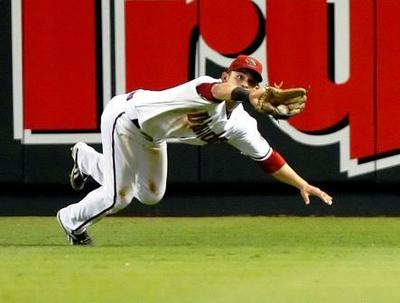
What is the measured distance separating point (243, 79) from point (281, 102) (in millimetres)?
986

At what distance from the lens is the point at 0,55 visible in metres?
14.7

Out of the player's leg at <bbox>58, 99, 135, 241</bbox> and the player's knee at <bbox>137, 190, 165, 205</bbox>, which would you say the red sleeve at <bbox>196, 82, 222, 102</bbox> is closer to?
the player's leg at <bbox>58, 99, 135, 241</bbox>

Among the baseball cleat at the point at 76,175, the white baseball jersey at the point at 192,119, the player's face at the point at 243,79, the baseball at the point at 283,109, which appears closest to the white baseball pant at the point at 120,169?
the white baseball jersey at the point at 192,119

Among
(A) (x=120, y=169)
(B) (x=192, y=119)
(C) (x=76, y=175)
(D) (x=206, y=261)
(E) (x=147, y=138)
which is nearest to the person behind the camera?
(D) (x=206, y=261)

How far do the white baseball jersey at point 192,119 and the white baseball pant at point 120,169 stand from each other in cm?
15

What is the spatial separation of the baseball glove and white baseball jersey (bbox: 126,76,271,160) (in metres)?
0.73

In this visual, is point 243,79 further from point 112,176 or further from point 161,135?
point 112,176

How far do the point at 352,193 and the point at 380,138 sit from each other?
0.69 meters

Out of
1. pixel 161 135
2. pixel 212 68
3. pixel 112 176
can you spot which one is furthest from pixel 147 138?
pixel 212 68

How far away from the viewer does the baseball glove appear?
931 centimetres

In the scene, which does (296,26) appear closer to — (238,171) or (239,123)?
(238,171)

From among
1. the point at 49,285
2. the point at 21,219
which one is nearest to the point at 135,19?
the point at 21,219

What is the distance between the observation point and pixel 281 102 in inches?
369

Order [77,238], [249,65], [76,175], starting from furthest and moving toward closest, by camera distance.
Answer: [76,175] → [77,238] → [249,65]
